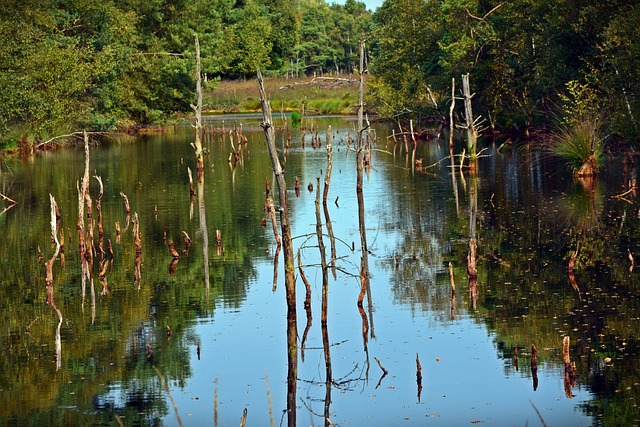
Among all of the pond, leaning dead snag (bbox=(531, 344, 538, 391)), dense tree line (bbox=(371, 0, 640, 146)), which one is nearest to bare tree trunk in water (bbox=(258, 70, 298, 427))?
the pond

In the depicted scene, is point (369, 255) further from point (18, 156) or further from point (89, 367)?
point (18, 156)

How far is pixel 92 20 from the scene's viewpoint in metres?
51.8

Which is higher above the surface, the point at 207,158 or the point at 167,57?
the point at 167,57

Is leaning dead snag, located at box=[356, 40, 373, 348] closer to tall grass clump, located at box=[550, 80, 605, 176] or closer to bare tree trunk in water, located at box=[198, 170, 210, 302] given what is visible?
bare tree trunk in water, located at box=[198, 170, 210, 302]

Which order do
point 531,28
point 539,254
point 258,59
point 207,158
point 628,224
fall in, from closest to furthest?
point 539,254 < point 628,224 < point 531,28 < point 207,158 < point 258,59

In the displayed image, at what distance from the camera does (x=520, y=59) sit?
41156 mm

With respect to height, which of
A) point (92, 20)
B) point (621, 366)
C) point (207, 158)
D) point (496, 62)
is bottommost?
point (621, 366)

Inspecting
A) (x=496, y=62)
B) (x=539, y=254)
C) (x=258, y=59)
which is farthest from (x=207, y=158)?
(x=258, y=59)

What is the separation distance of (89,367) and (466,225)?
11.4m

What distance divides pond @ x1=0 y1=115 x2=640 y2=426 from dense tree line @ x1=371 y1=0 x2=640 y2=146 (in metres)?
3.81

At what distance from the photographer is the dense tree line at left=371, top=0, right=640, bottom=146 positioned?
30.1 metres

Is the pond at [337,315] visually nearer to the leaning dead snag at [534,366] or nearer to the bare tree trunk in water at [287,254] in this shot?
the leaning dead snag at [534,366]

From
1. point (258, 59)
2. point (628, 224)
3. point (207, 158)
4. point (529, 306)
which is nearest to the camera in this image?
point (529, 306)

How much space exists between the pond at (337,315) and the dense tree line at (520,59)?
12.5ft
